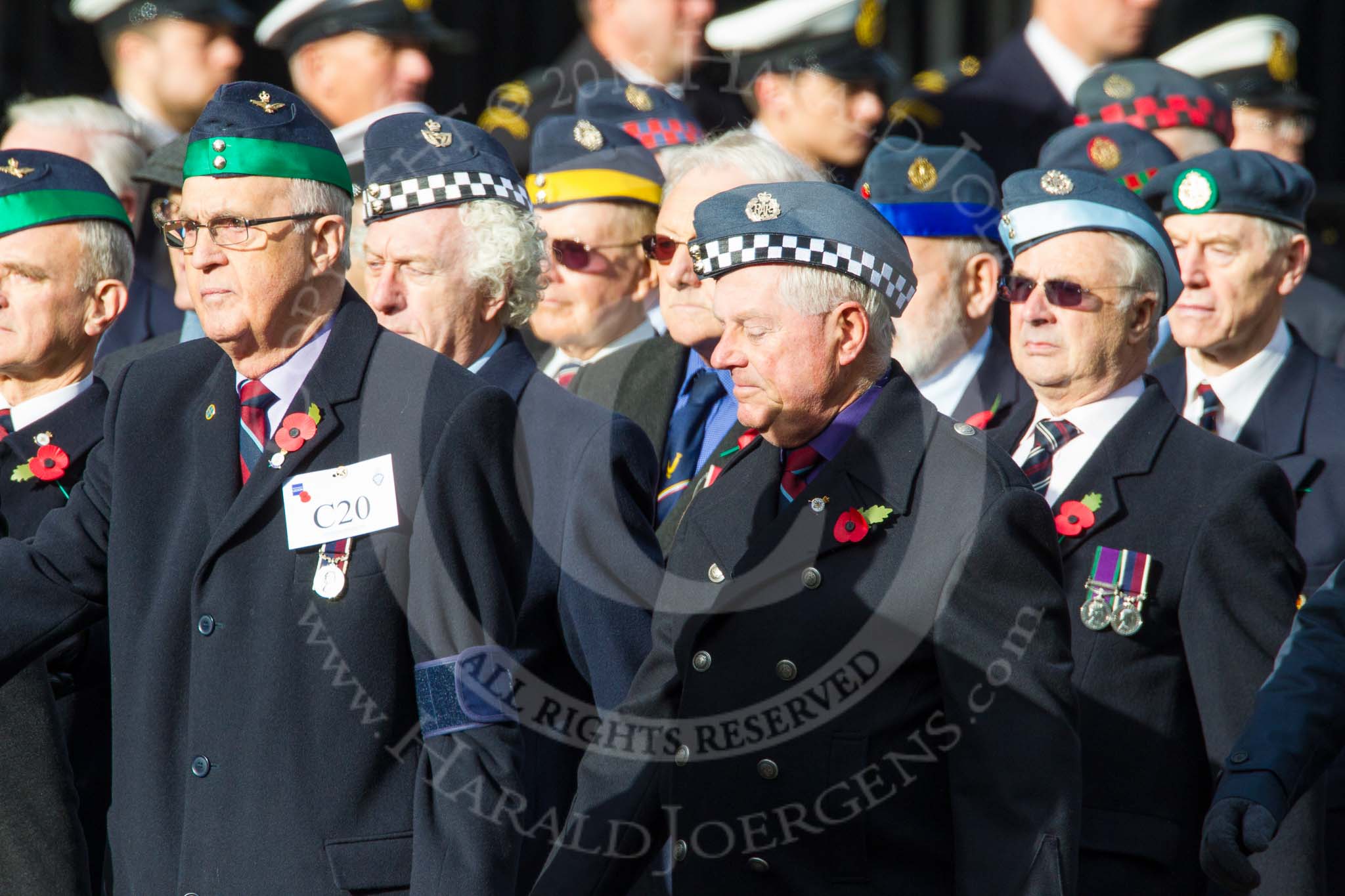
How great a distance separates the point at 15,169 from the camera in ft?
14.1

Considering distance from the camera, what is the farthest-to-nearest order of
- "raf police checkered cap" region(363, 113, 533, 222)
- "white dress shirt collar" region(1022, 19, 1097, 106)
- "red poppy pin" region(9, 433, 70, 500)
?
"white dress shirt collar" region(1022, 19, 1097, 106) → "raf police checkered cap" region(363, 113, 533, 222) → "red poppy pin" region(9, 433, 70, 500)

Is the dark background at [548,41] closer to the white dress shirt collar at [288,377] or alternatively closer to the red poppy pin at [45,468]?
the red poppy pin at [45,468]

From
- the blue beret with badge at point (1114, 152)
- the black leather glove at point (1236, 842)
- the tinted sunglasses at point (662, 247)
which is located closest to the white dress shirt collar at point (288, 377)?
the tinted sunglasses at point (662, 247)

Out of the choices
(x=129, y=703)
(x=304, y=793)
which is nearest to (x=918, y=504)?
(x=304, y=793)

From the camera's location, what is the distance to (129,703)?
3311mm

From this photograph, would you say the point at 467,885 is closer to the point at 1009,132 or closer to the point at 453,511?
the point at 453,511

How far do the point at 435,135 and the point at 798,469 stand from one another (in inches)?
59.2

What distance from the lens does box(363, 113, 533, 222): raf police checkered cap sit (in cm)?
434

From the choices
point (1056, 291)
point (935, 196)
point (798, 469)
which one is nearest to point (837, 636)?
point (798, 469)

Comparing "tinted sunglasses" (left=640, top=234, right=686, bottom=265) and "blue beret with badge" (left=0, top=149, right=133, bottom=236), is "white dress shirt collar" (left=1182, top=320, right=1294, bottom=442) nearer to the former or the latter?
"tinted sunglasses" (left=640, top=234, right=686, bottom=265)

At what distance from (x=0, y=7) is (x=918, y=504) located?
585cm

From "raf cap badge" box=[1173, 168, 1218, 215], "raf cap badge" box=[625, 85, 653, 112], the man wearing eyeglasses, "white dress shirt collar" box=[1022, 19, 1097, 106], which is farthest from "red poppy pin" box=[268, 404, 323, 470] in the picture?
"white dress shirt collar" box=[1022, 19, 1097, 106]

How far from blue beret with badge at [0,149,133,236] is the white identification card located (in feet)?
4.58

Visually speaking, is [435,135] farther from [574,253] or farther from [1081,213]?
[1081,213]
